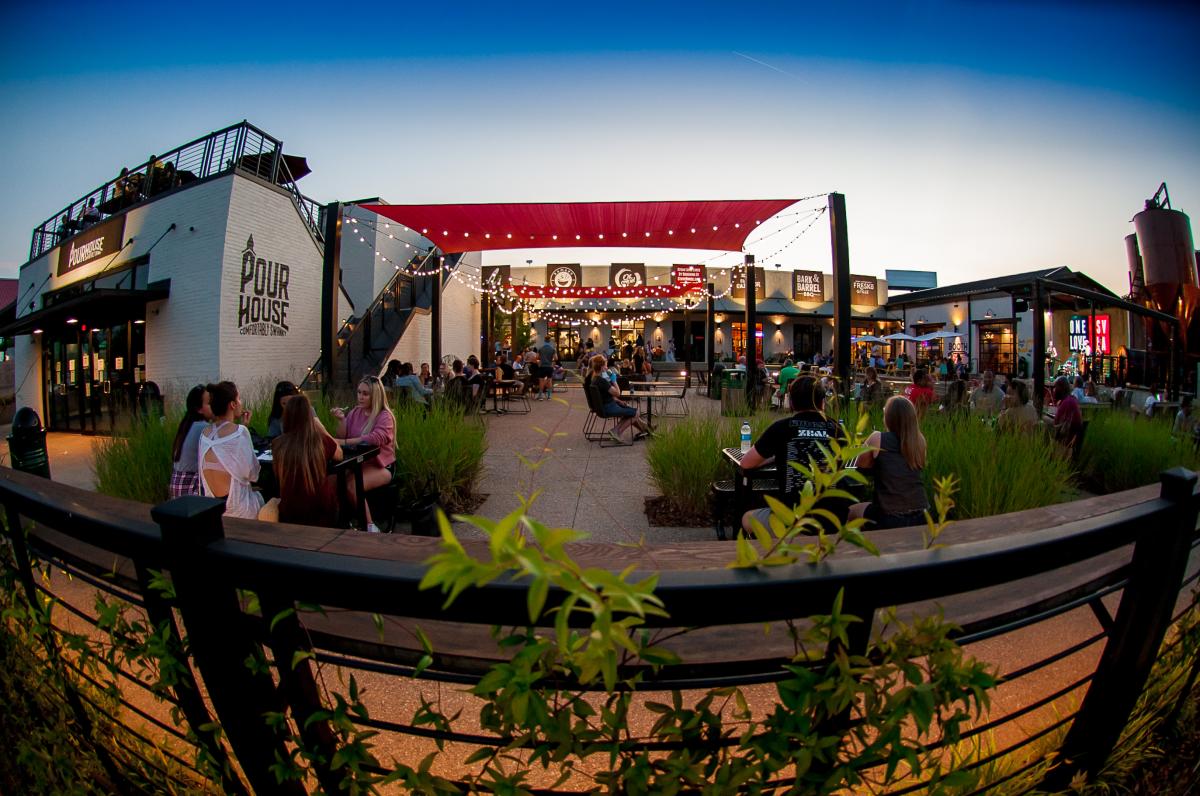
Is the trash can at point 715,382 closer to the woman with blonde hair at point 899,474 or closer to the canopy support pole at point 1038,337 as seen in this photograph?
the canopy support pole at point 1038,337

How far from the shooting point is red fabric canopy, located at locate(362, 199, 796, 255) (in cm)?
955

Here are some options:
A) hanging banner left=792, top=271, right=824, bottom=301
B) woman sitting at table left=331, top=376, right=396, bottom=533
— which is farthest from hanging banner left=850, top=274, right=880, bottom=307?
woman sitting at table left=331, top=376, right=396, bottom=533

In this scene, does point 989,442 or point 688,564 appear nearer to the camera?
point 688,564

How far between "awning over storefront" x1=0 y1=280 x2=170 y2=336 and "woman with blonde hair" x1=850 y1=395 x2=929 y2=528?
13305 millimetres

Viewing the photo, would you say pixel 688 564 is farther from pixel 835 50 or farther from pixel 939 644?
pixel 835 50

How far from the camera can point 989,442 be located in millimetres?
4645

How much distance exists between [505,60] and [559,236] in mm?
4251

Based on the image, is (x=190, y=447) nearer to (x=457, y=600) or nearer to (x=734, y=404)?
(x=457, y=600)

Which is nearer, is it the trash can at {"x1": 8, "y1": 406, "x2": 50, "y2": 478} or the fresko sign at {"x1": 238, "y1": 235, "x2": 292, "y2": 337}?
the trash can at {"x1": 8, "y1": 406, "x2": 50, "y2": 478}

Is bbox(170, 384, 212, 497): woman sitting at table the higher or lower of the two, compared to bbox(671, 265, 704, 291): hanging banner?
lower

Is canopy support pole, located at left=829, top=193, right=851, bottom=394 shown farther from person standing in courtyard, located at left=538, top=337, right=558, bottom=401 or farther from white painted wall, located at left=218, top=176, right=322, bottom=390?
white painted wall, located at left=218, top=176, right=322, bottom=390

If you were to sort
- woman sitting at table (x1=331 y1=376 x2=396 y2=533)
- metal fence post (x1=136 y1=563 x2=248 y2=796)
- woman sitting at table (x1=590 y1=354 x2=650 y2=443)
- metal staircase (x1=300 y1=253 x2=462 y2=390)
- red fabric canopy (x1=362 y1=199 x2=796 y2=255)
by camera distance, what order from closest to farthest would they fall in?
metal fence post (x1=136 y1=563 x2=248 y2=796), woman sitting at table (x1=331 y1=376 x2=396 y2=533), woman sitting at table (x1=590 y1=354 x2=650 y2=443), red fabric canopy (x1=362 y1=199 x2=796 y2=255), metal staircase (x1=300 y1=253 x2=462 y2=390)

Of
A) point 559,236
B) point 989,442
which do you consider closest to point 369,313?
point 559,236

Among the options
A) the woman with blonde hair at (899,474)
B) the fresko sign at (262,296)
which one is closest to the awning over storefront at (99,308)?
the fresko sign at (262,296)
